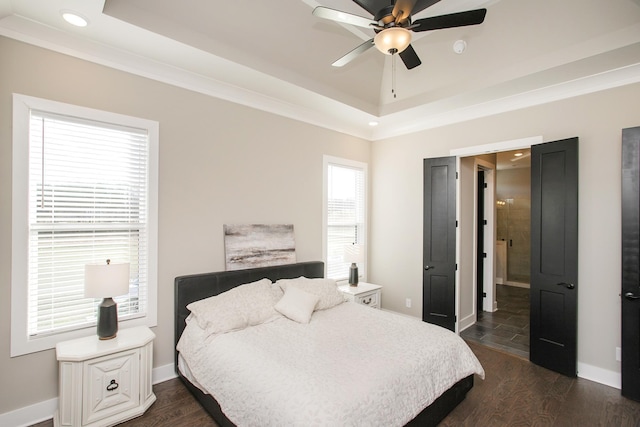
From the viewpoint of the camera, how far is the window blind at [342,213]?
454 cm

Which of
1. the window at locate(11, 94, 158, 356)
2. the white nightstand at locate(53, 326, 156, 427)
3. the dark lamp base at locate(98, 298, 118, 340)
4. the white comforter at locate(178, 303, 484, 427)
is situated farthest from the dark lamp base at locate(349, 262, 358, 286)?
the dark lamp base at locate(98, 298, 118, 340)

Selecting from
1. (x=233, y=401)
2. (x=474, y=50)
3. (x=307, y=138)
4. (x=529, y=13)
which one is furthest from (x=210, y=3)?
(x=233, y=401)

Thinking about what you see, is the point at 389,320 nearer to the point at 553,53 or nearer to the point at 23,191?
the point at 553,53

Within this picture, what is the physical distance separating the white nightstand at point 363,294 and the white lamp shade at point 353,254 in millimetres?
378

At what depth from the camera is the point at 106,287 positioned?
2.34 m

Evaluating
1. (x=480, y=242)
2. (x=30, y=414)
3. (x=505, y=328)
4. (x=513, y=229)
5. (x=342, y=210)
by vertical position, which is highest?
(x=342, y=210)

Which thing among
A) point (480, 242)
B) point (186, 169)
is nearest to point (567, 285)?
point (480, 242)

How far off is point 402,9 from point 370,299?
341 centimetres

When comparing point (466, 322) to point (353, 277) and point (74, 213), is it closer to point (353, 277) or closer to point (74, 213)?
point (353, 277)

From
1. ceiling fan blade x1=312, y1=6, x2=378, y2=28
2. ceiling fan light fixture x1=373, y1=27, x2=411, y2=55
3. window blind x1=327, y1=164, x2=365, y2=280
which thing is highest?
ceiling fan blade x1=312, y1=6, x2=378, y2=28

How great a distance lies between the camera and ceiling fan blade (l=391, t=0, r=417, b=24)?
1803 mm

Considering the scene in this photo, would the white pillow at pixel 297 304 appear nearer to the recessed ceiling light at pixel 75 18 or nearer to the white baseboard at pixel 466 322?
the white baseboard at pixel 466 322

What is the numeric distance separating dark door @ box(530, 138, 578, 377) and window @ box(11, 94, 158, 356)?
3.88 metres

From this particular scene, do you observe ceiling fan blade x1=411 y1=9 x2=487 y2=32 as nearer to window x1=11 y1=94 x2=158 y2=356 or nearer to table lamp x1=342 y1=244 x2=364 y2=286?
window x1=11 y1=94 x2=158 y2=356
